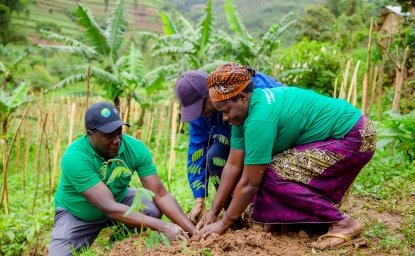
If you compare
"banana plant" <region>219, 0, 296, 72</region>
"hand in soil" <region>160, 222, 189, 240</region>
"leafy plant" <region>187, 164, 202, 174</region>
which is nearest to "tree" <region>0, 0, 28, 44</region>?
"banana plant" <region>219, 0, 296, 72</region>

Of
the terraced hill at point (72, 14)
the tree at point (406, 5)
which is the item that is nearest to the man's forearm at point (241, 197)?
the tree at point (406, 5)

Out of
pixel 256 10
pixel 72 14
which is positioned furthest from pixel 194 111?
pixel 256 10

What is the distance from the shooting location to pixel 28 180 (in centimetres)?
771

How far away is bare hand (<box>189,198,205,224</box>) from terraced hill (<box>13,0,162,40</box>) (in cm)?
3180

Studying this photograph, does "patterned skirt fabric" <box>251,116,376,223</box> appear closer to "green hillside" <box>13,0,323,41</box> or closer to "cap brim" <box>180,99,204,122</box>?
"cap brim" <box>180,99,204,122</box>

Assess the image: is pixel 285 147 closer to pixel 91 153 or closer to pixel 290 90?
pixel 290 90

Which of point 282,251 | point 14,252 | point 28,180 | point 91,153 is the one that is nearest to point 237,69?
point 282,251

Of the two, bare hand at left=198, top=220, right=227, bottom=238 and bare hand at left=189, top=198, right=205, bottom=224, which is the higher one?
bare hand at left=198, top=220, right=227, bottom=238

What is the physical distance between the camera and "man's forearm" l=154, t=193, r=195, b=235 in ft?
10.1

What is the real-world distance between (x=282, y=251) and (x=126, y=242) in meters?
1.04

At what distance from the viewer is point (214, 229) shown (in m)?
2.77

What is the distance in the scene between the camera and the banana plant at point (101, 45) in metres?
8.16

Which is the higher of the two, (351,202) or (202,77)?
(202,77)

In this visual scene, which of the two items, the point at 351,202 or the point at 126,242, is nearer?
the point at 126,242
